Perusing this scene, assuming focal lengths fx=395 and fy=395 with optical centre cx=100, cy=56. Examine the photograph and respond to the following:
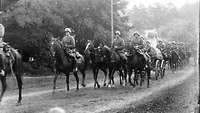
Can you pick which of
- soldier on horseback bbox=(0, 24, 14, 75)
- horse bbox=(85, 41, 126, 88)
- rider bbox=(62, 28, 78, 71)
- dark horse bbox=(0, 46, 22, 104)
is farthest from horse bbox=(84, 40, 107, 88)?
soldier on horseback bbox=(0, 24, 14, 75)

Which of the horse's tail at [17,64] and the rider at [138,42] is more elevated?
the rider at [138,42]

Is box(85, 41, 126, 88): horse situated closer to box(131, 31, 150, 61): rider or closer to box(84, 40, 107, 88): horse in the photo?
box(84, 40, 107, 88): horse

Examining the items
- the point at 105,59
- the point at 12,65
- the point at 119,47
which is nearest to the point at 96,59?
the point at 105,59

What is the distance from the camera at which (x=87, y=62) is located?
790 inches

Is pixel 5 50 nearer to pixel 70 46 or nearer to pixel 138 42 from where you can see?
pixel 70 46

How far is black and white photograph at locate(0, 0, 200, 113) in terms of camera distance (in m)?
12.9

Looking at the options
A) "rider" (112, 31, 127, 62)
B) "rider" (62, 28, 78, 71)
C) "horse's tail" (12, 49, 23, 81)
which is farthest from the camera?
"rider" (112, 31, 127, 62)

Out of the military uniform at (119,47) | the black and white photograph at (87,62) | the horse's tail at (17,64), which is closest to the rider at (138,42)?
the black and white photograph at (87,62)

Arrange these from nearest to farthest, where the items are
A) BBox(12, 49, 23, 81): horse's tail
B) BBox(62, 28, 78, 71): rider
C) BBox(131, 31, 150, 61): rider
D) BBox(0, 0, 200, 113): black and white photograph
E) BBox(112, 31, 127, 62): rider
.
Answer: BBox(0, 0, 200, 113): black and white photograph < BBox(12, 49, 23, 81): horse's tail < BBox(62, 28, 78, 71): rider < BBox(112, 31, 127, 62): rider < BBox(131, 31, 150, 61): rider

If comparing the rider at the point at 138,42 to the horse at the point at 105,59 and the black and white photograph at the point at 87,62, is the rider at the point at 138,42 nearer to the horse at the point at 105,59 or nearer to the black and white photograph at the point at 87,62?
the black and white photograph at the point at 87,62

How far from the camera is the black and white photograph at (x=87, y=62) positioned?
42.3 ft

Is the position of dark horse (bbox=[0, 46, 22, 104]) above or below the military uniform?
below

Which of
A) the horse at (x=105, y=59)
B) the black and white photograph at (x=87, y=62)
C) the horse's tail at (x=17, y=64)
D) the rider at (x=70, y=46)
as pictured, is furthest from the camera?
the horse at (x=105, y=59)

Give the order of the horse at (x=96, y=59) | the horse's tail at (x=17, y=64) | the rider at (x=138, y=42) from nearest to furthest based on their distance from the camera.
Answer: the horse's tail at (x=17, y=64) → the horse at (x=96, y=59) → the rider at (x=138, y=42)
